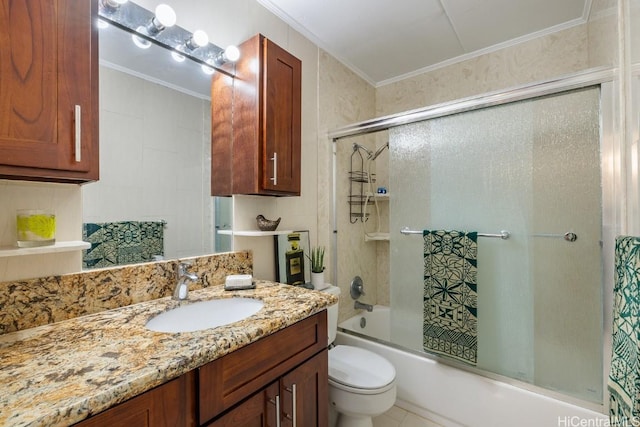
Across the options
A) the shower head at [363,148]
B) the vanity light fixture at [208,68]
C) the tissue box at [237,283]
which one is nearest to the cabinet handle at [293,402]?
the tissue box at [237,283]

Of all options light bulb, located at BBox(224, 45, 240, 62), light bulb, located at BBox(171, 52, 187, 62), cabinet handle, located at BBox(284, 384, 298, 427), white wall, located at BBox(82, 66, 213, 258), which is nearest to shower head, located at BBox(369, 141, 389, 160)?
light bulb, located at BBox(224, 45, 240, 62)

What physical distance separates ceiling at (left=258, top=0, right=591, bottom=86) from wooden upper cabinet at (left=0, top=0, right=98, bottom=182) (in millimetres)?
1228

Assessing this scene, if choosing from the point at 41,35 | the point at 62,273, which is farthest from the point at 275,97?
the point at 62,273

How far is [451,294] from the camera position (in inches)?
63.2

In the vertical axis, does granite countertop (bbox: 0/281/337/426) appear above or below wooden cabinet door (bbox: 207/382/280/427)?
above

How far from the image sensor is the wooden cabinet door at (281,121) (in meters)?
1.40

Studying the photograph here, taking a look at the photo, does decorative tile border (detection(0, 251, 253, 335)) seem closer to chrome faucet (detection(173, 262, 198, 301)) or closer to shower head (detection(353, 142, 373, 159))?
chrome faucet (detection(173, 262, 198, 301))

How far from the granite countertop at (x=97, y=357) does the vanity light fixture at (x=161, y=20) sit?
112 centimetres

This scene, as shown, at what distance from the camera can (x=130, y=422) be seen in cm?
57

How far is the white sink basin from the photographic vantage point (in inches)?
39.9

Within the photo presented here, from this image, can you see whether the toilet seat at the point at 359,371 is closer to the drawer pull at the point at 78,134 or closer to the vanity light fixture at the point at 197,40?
the drawer pull at the point at 78,134

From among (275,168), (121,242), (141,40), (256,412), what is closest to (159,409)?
(256,412)

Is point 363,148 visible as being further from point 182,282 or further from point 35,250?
point 35,250

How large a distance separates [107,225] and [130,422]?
74cm
